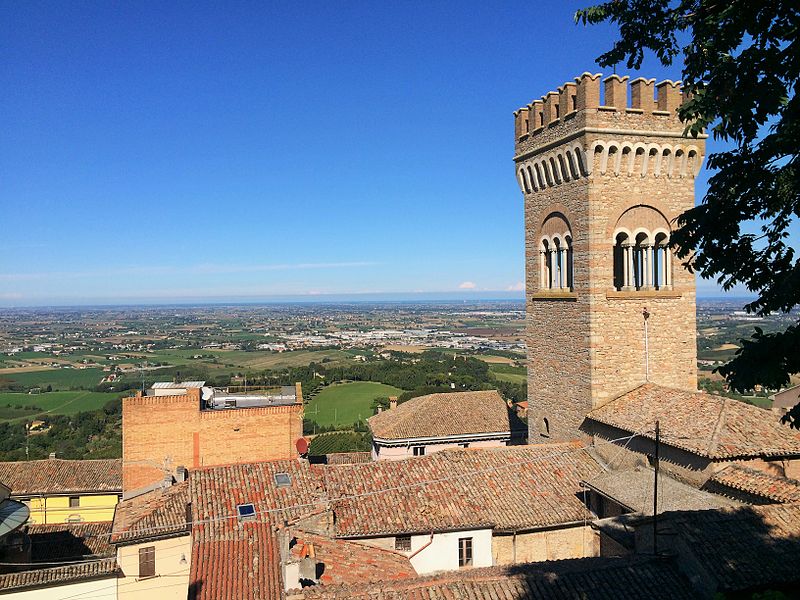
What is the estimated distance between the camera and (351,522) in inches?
636

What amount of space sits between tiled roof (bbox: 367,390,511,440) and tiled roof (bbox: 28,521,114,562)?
39.4ft

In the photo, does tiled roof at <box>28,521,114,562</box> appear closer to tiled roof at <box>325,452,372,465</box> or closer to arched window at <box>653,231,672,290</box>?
tiled roof at <box>325,452,372,465</box>


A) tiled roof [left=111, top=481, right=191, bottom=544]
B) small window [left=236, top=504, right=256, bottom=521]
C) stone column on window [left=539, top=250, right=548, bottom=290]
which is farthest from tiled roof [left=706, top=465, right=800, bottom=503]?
tiled roof [left=111, top=481, right=191, bottom=544]

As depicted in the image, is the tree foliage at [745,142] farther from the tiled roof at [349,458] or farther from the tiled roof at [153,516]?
the tiled roof at [349,458]

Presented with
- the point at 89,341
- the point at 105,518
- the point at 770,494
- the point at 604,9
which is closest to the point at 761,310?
the point at 604,9

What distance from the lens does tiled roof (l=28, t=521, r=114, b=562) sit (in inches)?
808

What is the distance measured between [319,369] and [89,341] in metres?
116

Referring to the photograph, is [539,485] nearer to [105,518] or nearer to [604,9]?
[604,9]

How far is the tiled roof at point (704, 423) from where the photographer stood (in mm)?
14672

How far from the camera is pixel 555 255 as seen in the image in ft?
73.4

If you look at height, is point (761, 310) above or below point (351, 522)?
above

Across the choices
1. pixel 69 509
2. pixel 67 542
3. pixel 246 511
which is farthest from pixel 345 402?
pixel 246 511

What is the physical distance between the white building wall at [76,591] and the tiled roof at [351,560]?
4.57m

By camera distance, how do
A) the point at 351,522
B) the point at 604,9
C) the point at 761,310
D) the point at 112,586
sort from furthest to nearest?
the point at 351,522 < the point at 112,586 < the point at 604,9 < the point at 761,310
